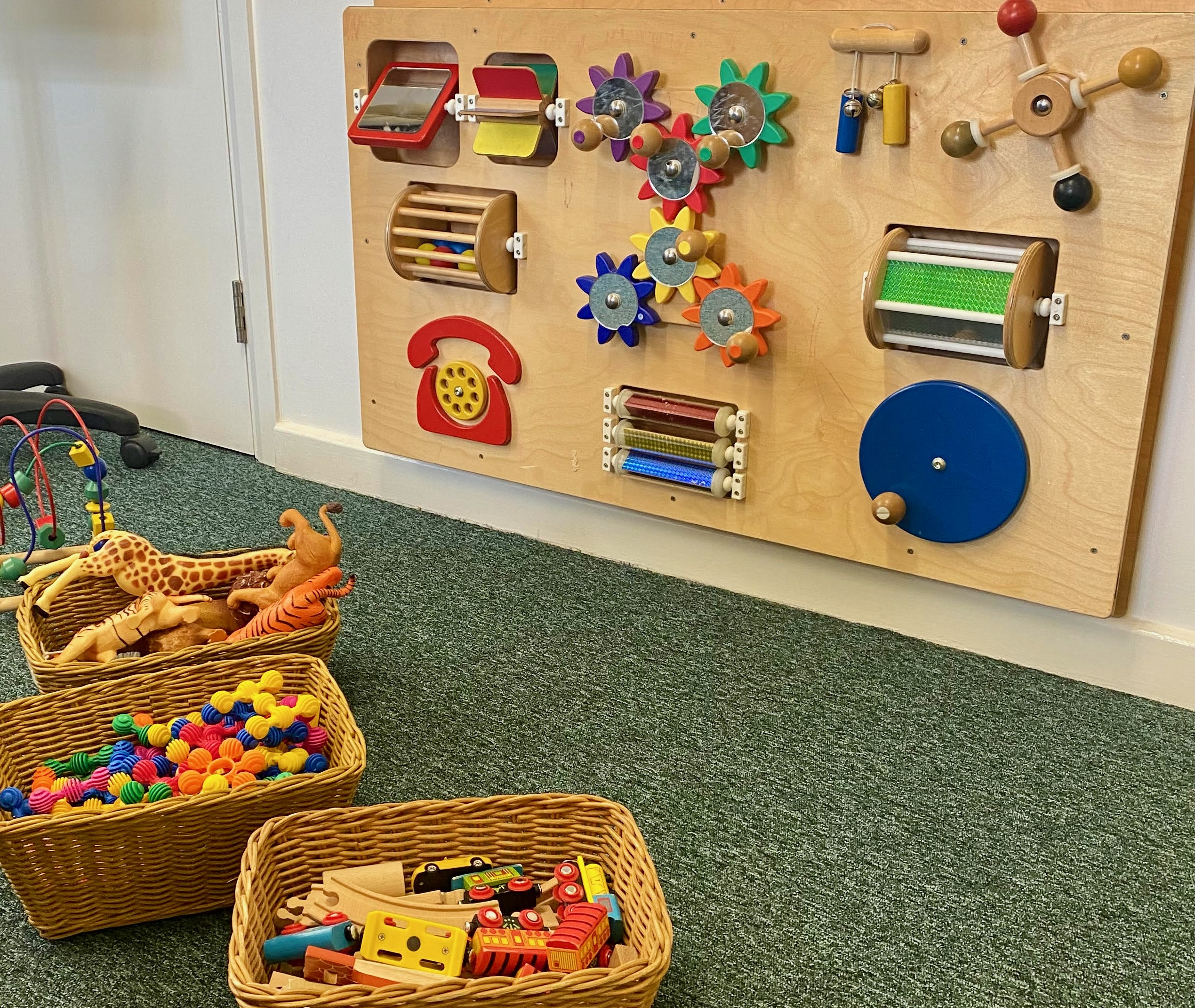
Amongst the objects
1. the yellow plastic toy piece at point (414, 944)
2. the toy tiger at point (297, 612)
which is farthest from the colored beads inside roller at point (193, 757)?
the yellow plastic toy piece at point (414, 944)

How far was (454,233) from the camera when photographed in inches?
85.3

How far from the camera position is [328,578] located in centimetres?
167

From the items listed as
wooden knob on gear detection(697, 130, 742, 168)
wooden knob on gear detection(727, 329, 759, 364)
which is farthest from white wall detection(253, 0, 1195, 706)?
wooden knob on gear detection(697, 130, 742, 168)

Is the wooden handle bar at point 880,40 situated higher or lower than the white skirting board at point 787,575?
higher

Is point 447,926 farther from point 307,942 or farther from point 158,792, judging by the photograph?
point 158,792

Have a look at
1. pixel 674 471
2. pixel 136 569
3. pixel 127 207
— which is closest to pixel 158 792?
pixel 136 569

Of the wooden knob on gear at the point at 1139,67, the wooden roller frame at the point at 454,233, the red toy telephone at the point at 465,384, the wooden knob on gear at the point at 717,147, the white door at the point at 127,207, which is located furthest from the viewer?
the white door at the point at 127,207

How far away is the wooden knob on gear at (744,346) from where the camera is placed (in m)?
1.87

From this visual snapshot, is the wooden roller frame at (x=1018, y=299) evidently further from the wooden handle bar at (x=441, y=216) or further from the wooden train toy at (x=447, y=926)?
the wooden train toy at (x=447, y=926)

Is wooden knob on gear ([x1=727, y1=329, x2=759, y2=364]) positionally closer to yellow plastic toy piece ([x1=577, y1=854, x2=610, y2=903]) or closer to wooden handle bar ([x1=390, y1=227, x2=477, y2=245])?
wooden handle bar ([x1=390, y1=227, x2=477, y2=245])

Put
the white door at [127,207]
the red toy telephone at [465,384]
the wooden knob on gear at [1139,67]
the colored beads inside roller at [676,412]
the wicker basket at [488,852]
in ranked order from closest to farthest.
Result: 1. the wicker basket at [488,852]
2. the wooden knob on gear at [1139,67]
3. the colored beads inside roller at [676,412]
4. the red toy telephone at [465,384]
5. the white door at [127,207]

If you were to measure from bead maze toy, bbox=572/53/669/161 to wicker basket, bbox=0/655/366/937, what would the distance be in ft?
3.01

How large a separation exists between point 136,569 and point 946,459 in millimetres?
1132

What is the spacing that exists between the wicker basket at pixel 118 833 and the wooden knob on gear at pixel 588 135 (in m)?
0.90
